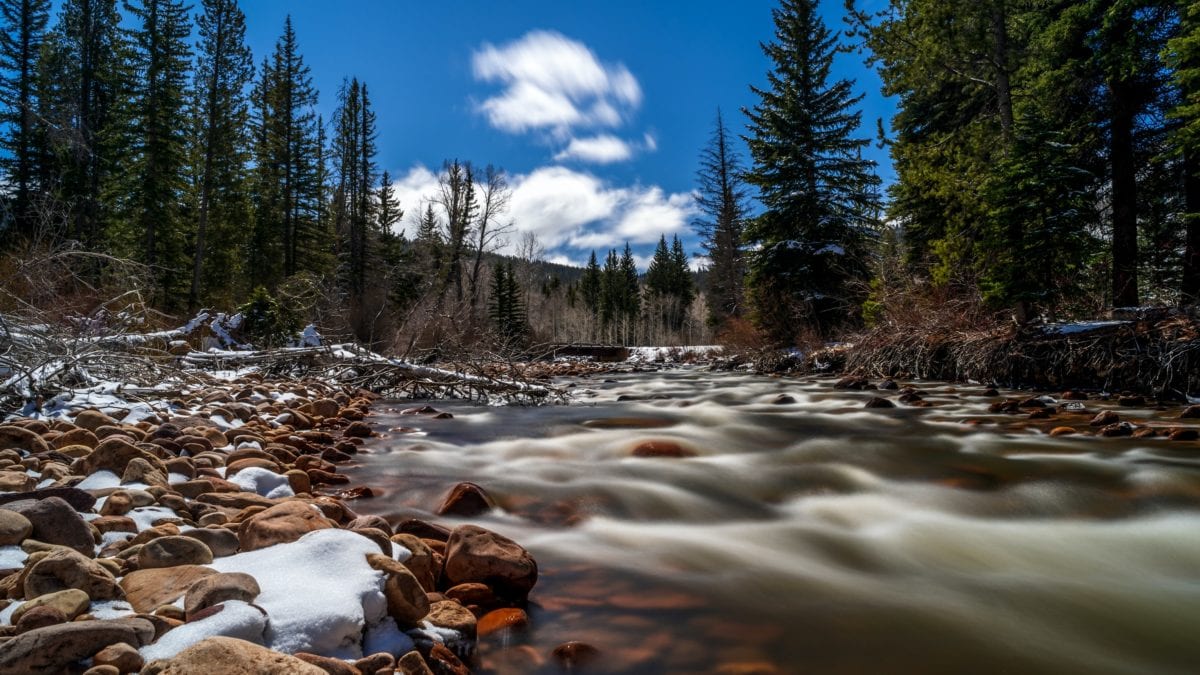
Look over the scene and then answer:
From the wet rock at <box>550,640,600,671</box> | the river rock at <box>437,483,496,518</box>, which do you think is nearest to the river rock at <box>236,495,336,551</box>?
the wet rock at <box>550,640,600,671</box>

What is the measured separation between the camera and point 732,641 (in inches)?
76.0

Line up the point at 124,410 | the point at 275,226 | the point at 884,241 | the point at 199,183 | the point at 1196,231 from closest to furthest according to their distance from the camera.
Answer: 1. the point at 124,410
2. the point at 1196,231
3. the point at 884,241
4. the point at 199,183
5. the point at 275,226

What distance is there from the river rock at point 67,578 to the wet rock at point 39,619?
0.13m

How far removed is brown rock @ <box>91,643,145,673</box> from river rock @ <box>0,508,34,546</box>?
2.79 ft

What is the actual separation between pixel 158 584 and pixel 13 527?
552 mm

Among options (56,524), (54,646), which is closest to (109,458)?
(56,524)

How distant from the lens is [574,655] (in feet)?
6.00

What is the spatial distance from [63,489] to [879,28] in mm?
14204

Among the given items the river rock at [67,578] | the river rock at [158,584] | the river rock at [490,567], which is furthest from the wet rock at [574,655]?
the river rock at [67,578]

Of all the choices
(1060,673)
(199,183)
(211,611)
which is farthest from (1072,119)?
(199,183)

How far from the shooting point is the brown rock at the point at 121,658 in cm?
113

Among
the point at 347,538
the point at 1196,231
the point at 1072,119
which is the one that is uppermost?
the point at 1072,119

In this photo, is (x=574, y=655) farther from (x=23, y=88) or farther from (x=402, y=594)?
(x=23, y=88)

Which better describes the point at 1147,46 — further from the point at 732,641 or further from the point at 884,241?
the point at 732,641
